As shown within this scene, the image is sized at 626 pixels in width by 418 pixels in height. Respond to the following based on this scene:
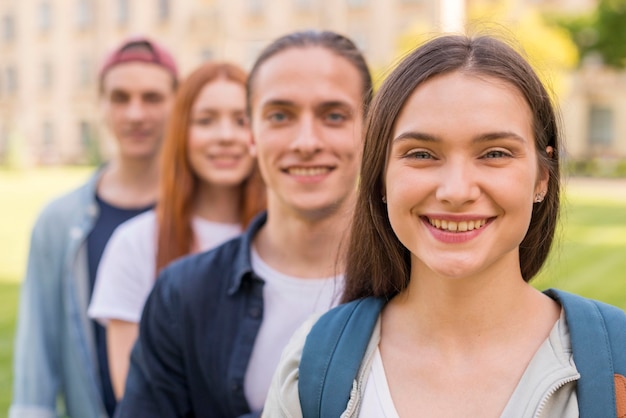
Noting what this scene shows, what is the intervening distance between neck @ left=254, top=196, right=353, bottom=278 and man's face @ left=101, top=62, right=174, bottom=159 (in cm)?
131

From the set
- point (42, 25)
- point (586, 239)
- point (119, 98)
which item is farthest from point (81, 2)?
point (119, 98)

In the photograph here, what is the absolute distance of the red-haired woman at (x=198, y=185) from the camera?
10.1 ft

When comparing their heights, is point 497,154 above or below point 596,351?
above

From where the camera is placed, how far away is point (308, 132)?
95.3 inches

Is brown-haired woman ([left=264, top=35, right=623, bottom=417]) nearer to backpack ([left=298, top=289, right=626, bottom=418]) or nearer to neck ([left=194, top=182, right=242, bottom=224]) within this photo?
backpack ([left=298, top=289, right=626, bottom=418])

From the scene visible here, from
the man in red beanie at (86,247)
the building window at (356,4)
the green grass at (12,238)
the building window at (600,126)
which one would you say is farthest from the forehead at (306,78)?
the building window at (356,4)

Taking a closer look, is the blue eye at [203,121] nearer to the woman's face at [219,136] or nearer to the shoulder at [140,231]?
the woman's face at [219,136]

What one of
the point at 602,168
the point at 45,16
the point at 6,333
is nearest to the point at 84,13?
the point at 45,16

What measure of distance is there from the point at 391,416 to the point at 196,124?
5.96 ft

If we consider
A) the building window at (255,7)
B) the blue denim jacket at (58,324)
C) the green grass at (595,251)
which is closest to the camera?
the blue denim jacket at (58,324)

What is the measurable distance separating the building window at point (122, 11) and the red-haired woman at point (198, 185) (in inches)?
1797

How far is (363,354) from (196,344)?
2.15 ft

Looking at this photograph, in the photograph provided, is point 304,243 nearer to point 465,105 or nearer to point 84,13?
point 465,105

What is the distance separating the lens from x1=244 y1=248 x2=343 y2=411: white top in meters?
2.28
